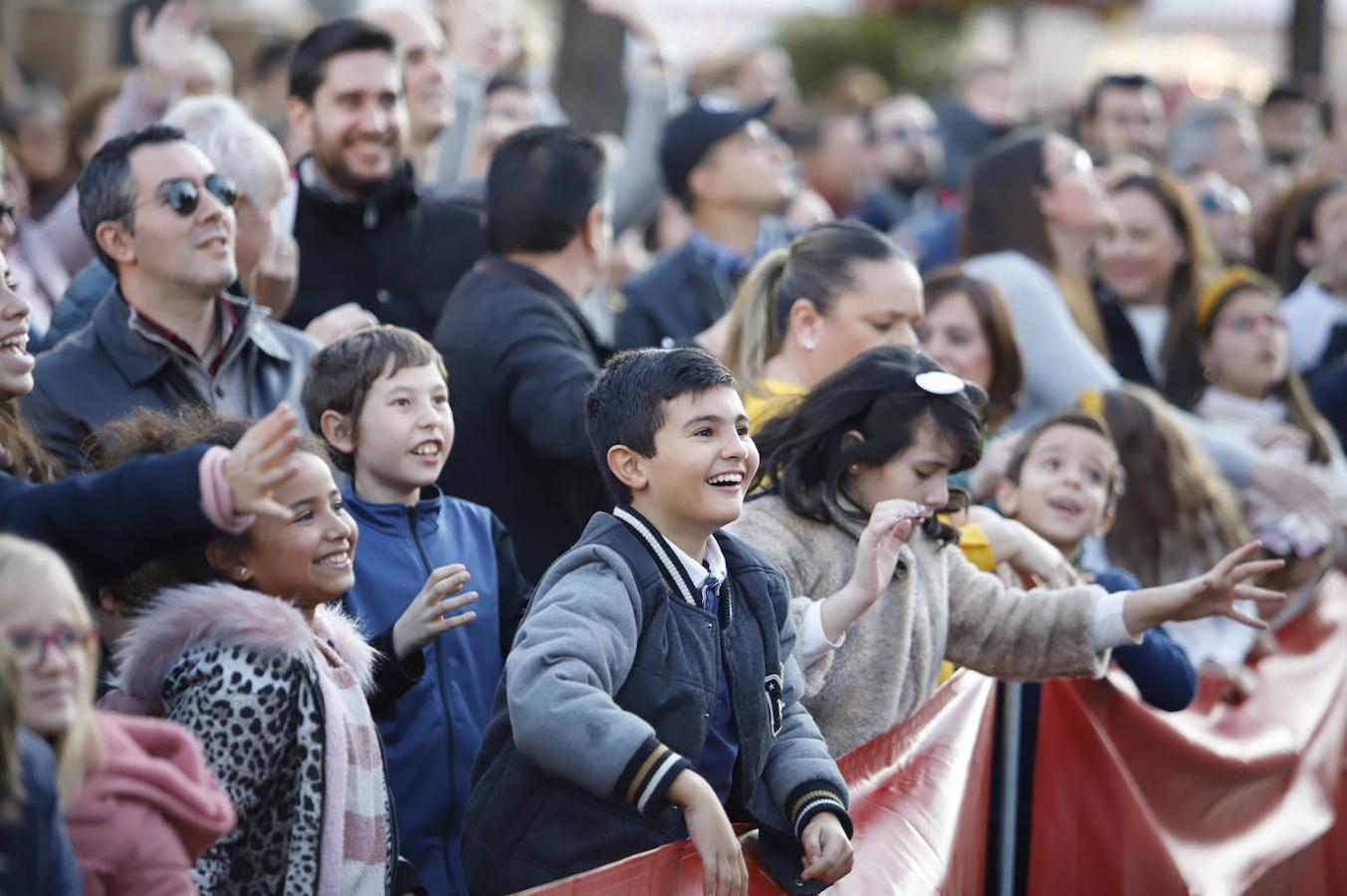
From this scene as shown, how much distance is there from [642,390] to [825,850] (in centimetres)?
95

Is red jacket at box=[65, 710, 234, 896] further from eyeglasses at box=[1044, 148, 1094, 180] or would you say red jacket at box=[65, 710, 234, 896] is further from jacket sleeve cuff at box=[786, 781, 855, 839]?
eyeglasses at box=[1044, 148, 1094, 180]

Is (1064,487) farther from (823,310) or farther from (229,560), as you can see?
(229,560)

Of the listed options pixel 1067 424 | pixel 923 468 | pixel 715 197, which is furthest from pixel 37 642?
pixel 715 197

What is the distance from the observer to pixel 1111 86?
10.9m

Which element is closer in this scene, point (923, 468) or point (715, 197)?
point (923, 468)

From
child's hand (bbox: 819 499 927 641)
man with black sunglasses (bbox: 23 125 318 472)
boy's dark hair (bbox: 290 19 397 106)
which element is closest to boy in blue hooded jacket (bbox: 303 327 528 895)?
man with black sunglasses (bbox: 23 125 318 472)

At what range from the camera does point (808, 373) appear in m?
5.43

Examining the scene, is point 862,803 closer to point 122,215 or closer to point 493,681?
point 493,681

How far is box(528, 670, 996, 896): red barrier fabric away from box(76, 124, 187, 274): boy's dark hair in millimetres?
2217

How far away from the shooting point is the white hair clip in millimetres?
4523

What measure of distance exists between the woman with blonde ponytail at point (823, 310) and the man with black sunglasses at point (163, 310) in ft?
4.20

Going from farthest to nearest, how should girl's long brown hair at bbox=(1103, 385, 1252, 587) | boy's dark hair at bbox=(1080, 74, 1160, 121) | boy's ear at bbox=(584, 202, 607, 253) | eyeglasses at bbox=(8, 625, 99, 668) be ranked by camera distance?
boy's dark hair at bbox=(1080, 74, 1160, 121)
girl's long brown hair at bbox=(1103, 385, 1252, 587)
boy's ear at bbox=(584, 202, 607, 253)
eyeglasses at bbox=(8, 625, 99, 668)

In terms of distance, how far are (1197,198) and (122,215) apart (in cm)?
673

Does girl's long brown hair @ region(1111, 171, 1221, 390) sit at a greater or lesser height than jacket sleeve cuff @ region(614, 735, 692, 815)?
greater
